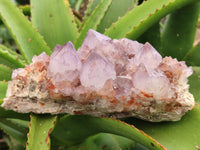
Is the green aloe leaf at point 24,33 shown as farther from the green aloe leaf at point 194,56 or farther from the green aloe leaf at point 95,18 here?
the green aloe leaf at point 194,56

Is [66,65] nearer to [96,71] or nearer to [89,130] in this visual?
[96,71]

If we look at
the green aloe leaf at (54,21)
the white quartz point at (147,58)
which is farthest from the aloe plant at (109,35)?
the white quartz point at (147,58)

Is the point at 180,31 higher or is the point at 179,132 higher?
the point at 180,31

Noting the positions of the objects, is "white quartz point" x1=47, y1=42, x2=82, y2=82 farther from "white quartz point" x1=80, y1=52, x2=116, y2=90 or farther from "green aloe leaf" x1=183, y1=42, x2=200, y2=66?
"green aloe leaf" x1=183, y1=42, x2=200, y2=66

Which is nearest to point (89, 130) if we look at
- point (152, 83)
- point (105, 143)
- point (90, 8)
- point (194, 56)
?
point (105, 143)

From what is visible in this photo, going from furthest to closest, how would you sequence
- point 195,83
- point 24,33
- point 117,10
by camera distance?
point 117,10
point 24,33
point 195,83

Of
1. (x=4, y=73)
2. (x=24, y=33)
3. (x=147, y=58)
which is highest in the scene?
(x=24, y=33)

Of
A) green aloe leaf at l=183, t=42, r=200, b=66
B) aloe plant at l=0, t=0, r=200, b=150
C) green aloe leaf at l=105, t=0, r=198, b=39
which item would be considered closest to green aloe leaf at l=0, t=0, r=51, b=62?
aloe plant at l=0, t=0, r=200, b=150
